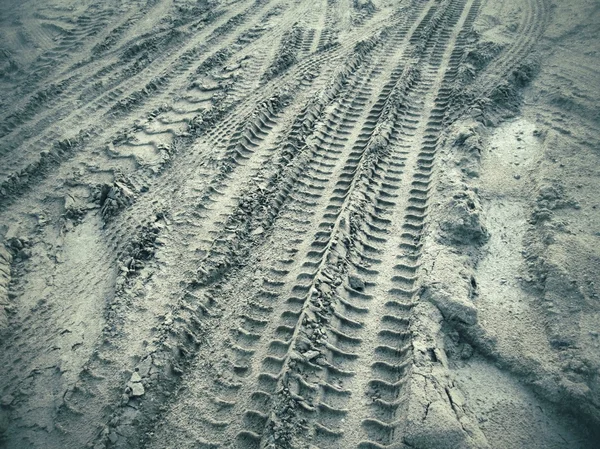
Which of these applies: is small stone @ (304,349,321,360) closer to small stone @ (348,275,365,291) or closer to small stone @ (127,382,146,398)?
small stone @ (348,275,365,291)

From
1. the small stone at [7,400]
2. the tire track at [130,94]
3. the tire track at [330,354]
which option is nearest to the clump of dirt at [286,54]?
the tire track at [130,94]

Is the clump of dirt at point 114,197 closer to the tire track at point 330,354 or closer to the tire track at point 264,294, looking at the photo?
the tire track at point 264,294

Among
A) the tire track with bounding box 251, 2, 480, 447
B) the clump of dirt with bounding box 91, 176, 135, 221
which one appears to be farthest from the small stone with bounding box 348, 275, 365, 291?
the clump of dirt with bounding box 91, 176, 135, 221

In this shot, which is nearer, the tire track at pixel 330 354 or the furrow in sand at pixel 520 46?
the tire track at pixel 330 354

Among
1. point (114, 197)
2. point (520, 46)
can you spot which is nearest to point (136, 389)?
point (114, 197)

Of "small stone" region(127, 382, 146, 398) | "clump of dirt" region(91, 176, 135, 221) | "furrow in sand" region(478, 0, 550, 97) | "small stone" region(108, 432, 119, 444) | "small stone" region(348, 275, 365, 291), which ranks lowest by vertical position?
"small stone" region(108, 432, 119, 444)

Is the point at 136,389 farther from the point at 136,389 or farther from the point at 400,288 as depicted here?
the point at 400,288

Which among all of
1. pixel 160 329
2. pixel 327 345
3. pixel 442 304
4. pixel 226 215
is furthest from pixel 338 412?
pixel 226 215

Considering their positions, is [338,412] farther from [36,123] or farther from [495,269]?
[36,123]

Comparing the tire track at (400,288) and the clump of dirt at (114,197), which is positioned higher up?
the tire track at (400,288)
